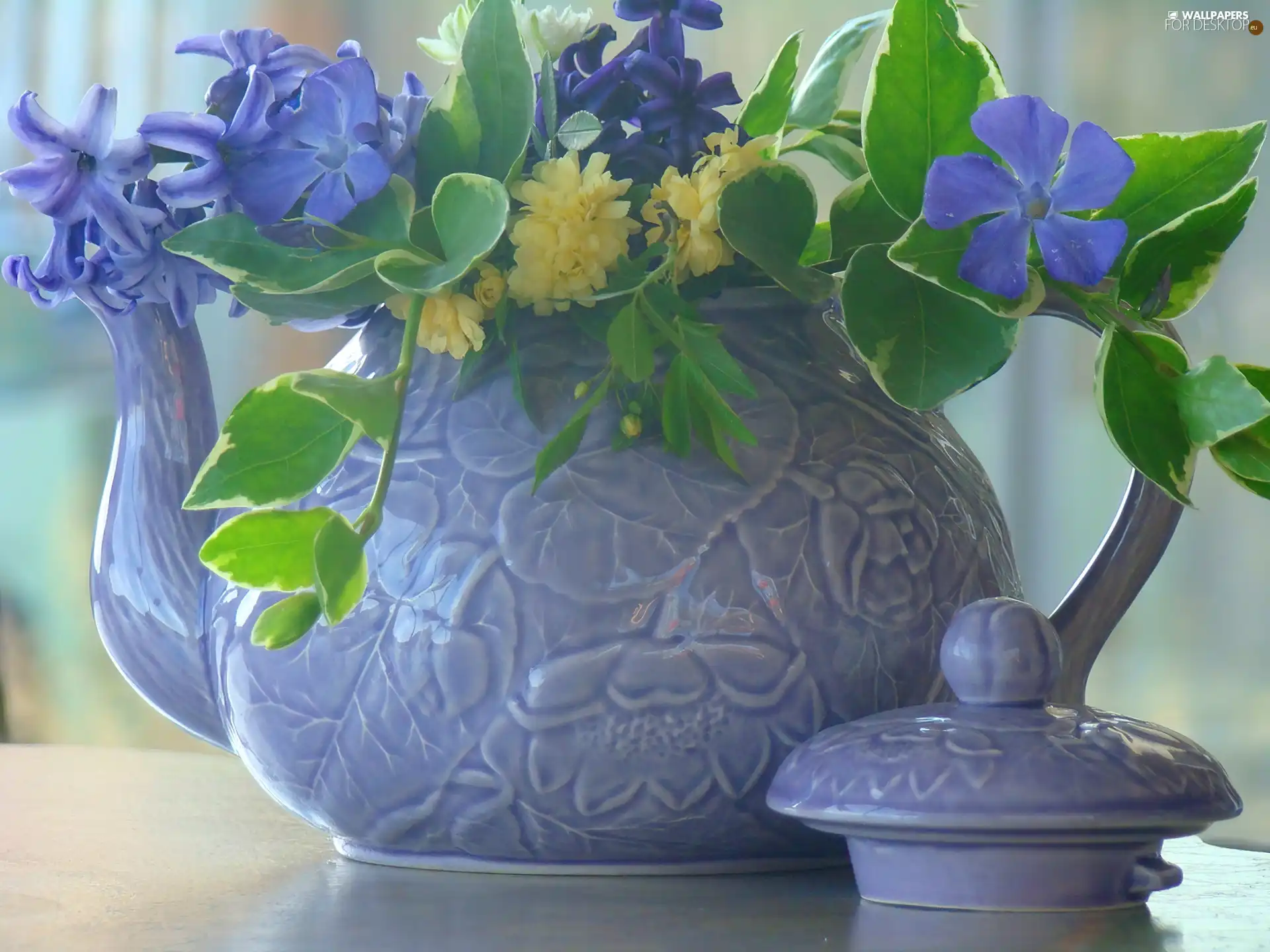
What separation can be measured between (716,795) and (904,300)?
0.14 m

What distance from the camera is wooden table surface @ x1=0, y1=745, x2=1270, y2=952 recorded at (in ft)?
1.12

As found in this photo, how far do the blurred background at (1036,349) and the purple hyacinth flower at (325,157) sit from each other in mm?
1337

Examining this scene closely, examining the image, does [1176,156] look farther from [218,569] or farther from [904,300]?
[218,569]

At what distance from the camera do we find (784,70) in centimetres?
44

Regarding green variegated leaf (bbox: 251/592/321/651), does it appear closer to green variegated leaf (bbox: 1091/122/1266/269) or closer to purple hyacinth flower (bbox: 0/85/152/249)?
purple hyacinth flower (bbox: 0/85/152/249)

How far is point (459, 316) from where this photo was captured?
400 millimetres

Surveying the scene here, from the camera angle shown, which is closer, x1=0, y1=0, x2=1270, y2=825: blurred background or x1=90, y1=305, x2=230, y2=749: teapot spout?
x1=90, y1=305, x2=230, y2=749: teapot spout

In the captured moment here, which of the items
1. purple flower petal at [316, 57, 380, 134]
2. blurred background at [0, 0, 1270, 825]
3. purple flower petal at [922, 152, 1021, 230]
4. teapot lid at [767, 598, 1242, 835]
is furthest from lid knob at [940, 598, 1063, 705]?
blurred background at [0, 0, 1270, 825]

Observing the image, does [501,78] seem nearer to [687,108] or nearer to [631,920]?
[687,108]

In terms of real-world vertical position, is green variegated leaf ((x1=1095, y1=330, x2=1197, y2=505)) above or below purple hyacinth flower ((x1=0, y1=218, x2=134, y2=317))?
below

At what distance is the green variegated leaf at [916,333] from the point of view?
39 cm

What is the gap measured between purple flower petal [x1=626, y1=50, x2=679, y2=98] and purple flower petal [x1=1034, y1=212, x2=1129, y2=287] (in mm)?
115

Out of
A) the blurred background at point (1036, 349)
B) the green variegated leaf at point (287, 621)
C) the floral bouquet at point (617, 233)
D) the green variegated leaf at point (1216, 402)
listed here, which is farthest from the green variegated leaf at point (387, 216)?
the blurred background at point (1036, 349)

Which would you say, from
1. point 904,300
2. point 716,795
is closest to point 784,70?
point 904,300
